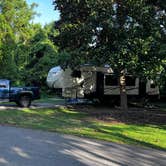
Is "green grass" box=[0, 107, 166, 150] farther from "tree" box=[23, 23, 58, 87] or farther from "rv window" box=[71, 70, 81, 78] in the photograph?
"tree" box=[23, 23, 58, 87]

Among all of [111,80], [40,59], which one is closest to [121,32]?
[111,80]

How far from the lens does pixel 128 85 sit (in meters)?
30.5

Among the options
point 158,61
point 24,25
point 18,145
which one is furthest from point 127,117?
point 24,25

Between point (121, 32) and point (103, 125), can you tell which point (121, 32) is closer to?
point (121, 32)

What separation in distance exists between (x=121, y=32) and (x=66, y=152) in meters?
11.9

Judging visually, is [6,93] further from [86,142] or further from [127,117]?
[86,142]

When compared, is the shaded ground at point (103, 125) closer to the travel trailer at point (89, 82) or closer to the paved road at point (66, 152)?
the paved road at point (66, 152)

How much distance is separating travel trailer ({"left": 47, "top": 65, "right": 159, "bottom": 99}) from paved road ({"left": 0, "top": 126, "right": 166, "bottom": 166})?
14.4m

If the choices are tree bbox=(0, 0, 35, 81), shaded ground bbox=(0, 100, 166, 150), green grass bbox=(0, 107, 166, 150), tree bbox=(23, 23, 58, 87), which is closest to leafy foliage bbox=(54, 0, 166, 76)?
shaded ground bbox=(0, 100, 166, 150)

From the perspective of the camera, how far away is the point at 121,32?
858 inches

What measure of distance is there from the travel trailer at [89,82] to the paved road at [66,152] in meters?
14.4

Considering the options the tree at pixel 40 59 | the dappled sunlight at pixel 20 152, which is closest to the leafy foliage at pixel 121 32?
the dappled sunlight at pixel 20 152

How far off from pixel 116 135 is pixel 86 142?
8.70 ft

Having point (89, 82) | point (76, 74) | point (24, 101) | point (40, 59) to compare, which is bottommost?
point (24, 101)
